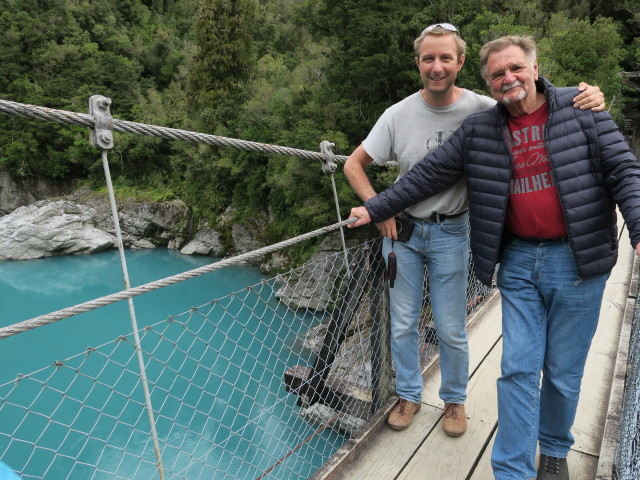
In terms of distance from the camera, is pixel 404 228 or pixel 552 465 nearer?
pixel 552 465

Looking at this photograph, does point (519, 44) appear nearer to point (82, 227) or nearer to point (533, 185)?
point (533, 185)

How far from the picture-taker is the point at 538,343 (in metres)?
1.15

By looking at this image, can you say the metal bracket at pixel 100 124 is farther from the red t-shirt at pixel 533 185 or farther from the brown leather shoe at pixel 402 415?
the brown leather shoe at pixel 402 415

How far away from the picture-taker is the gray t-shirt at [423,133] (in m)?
1.37

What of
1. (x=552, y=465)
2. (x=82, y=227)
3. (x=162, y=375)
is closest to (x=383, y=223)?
(x=552, y=465)

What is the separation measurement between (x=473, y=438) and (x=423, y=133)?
1.01 m

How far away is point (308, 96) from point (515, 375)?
32.2 ft

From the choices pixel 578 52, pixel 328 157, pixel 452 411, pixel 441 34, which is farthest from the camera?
pixel 578 52

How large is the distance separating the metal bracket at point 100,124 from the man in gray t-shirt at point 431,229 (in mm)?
747

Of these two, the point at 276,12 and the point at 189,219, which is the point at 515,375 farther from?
the point at 276,12

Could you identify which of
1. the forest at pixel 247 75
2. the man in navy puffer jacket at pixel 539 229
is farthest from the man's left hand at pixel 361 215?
the forest at pixel 247 75

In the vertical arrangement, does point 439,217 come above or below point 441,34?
below

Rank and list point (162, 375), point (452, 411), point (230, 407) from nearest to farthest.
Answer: point (452, 411), point (230, 407), point (162, 375)

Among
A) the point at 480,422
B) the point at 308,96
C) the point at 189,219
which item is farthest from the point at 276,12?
the point at 480,422
